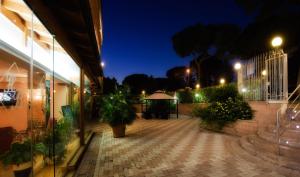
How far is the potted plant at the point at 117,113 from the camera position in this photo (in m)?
10.3

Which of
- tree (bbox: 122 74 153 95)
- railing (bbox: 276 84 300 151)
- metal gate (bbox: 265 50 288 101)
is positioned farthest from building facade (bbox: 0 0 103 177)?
tree (bbox: 122 74 153 95)

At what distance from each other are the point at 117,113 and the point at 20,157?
6678 millimetres

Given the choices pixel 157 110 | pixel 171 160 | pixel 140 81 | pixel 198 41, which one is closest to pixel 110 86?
pixel 157 110

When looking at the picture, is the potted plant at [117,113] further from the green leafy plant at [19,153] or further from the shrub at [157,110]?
the shrub at [157,110]

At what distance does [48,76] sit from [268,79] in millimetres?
7973

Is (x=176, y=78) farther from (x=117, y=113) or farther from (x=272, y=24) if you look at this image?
(x=117, y=113)

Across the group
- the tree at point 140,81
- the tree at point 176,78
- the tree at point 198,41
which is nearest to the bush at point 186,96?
the tree at point 198,41

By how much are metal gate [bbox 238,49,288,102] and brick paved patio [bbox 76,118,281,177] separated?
2.60 m

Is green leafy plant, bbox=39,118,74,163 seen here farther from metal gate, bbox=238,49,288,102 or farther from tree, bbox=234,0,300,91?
tree, bbox=234,0,300,91

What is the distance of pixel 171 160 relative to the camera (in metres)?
6.44

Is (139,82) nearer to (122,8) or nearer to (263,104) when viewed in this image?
(122,8)

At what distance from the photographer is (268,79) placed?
387 inches

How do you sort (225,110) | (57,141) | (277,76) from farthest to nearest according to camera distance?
(225,110) < (277,76) < (57,141)

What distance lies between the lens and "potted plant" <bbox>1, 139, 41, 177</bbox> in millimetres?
3455
